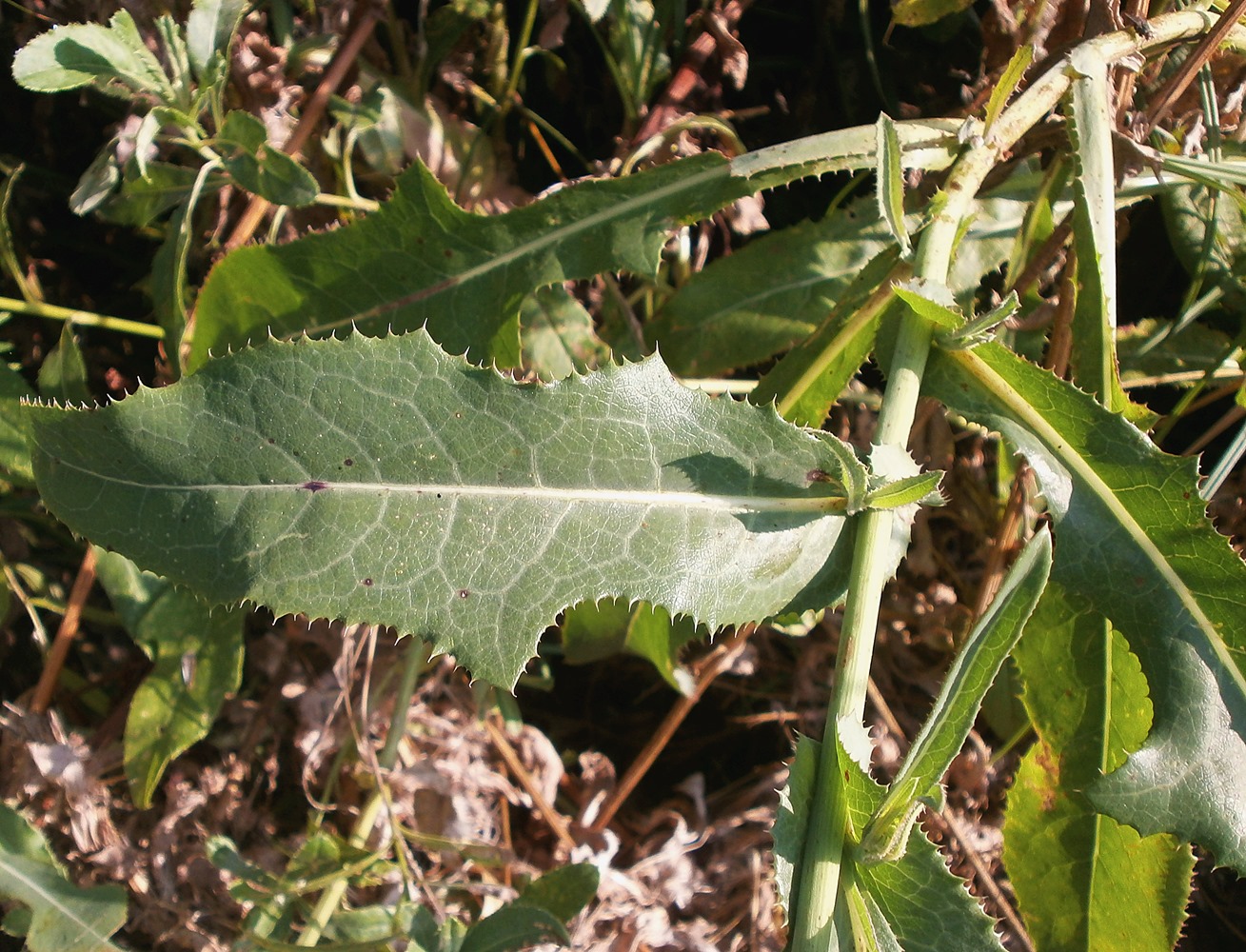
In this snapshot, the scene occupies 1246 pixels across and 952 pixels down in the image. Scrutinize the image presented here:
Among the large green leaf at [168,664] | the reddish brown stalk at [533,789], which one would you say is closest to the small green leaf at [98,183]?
the large green leaf at [168,664]

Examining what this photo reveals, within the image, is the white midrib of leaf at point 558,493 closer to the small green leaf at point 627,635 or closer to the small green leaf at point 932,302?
the small green leaf at point 932,302

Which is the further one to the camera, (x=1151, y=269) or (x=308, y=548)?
(x=1151, y=269)

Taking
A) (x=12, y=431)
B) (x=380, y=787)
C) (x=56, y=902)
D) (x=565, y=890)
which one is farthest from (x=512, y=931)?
(x=12, y=431)

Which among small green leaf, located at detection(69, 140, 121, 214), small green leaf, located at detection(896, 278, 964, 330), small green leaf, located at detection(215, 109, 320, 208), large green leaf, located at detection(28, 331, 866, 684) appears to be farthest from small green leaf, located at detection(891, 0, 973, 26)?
small green leaf, located at detection(69, 140, 121, 214)

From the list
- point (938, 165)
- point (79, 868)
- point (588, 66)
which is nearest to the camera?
point (938, 165)

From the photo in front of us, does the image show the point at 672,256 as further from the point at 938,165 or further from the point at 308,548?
the point at 308,548

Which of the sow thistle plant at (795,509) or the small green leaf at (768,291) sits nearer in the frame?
the sow thistle plant at (795,509)

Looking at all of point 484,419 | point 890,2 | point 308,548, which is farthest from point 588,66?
point 308,548
